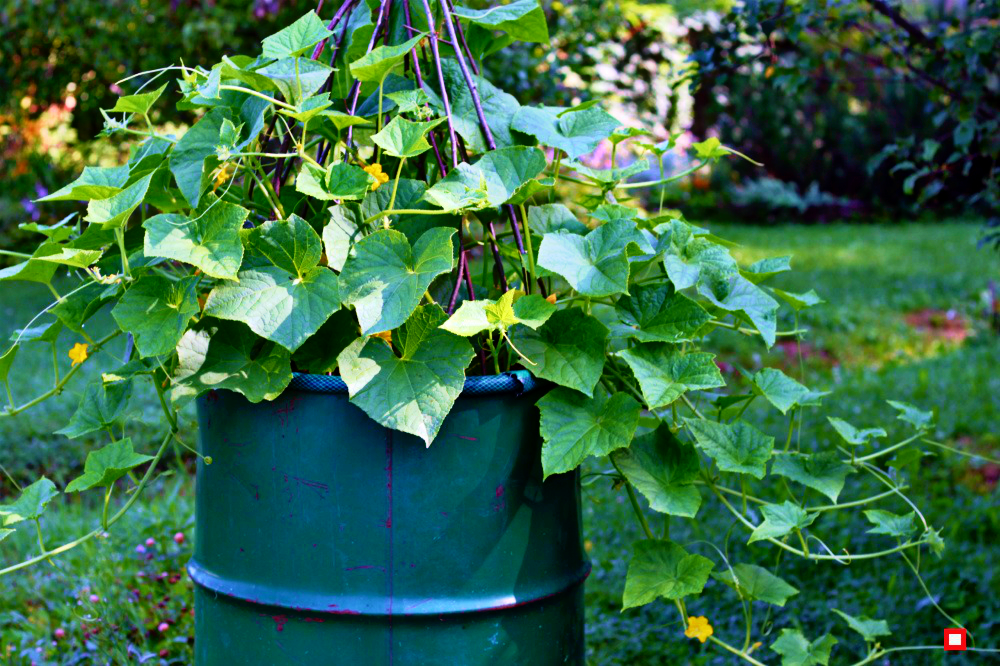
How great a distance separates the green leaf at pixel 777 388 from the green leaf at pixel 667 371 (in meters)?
0.19

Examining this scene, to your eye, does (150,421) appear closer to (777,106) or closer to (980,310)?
(980,310)

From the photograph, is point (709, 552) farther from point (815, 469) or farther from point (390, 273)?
point (390, 273)

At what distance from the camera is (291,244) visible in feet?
3.79

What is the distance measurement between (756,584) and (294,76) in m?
0.99

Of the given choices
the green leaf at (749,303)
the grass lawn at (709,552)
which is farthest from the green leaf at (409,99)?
the grass lawn at (709,552)

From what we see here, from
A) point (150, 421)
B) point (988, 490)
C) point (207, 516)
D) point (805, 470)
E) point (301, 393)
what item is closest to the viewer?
point (301, 393)

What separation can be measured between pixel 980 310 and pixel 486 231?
4.96 meters

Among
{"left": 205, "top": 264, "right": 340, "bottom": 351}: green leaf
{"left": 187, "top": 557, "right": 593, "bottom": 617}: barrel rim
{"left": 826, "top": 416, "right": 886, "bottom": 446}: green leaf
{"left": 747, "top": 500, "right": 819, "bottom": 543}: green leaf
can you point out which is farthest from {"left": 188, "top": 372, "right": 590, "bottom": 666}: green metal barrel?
{"left": 826, "top": 416, "right": 886, "bottom": 446}: green leaf

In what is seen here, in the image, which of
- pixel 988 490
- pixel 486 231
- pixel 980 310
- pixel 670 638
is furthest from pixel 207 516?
pixel 980 310

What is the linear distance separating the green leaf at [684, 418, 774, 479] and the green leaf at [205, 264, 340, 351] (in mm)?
543

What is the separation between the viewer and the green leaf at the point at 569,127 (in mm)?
1342

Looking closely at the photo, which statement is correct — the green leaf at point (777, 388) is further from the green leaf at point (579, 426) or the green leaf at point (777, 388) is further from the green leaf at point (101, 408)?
the green leaf at point (101, 408)

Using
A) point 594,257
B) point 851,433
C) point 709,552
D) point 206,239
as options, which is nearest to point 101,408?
point 206,239

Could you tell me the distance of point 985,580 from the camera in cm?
240
